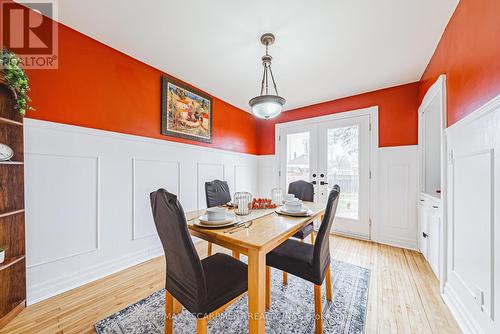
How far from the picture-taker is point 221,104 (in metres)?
3.52

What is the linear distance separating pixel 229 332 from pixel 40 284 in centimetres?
166

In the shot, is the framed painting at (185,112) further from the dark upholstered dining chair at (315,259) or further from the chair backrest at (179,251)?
the dark upholstered dining chair at (315,259)

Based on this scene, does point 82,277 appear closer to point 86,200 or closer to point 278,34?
point 86,200

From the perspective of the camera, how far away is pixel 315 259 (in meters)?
1.24

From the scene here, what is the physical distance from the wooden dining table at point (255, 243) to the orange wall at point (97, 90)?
62.9 inches

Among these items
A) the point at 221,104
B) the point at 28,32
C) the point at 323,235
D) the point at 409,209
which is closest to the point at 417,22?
the point at 323,235

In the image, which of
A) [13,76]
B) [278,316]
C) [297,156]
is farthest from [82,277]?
[297,156]

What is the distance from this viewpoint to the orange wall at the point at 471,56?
108 cm

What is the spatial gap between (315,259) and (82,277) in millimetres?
2173

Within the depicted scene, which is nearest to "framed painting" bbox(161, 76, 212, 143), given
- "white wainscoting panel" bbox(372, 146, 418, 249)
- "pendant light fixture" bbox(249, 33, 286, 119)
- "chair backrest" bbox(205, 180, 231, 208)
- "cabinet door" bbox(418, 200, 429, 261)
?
"chair backrest" bbox(205, 180, 231, 208)

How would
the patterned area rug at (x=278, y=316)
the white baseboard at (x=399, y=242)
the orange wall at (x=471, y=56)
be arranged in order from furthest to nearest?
the white baseboard at (x=399, y=242) → the patterned area rug at (x=278, y=316) → the orange wall at (x=471, y=56)

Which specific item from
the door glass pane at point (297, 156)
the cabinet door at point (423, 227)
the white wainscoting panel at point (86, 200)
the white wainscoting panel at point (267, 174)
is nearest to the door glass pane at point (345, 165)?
the door glass pane at point (297, 156)

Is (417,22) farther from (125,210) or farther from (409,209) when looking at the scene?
(125,210)

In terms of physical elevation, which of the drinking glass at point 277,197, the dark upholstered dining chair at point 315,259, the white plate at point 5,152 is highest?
the white plate at point 5,152
